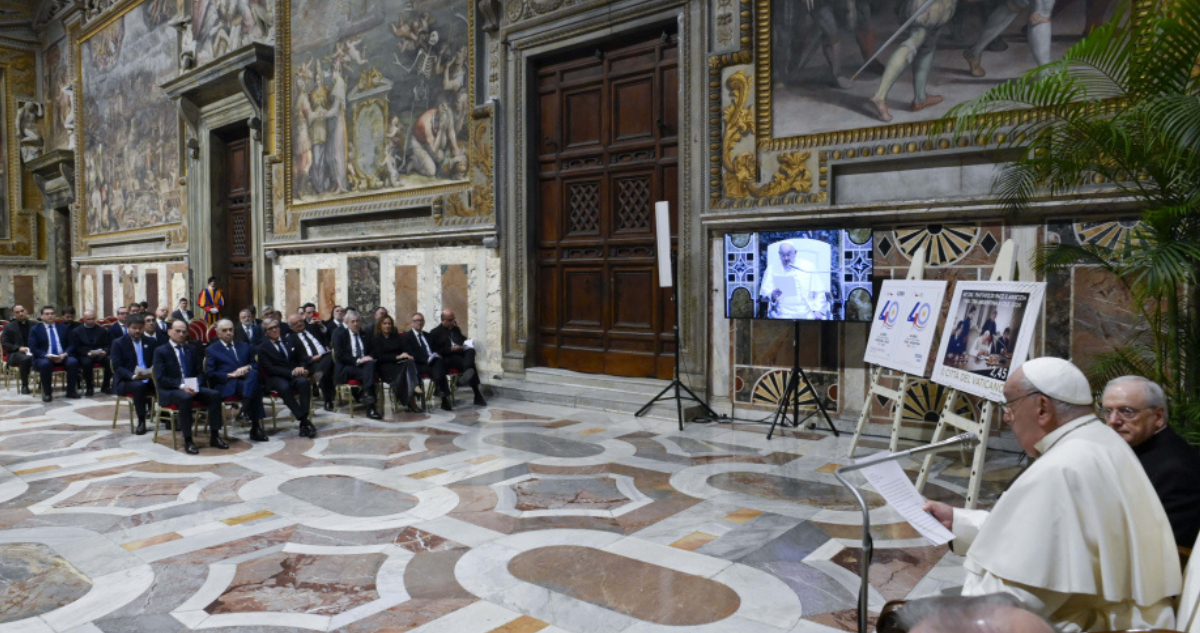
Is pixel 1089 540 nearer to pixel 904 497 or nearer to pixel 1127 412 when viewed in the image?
pixel 904 497

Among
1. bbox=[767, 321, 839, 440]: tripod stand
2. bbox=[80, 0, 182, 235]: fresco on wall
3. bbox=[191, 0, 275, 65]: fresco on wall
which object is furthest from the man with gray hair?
Result: bbox=[80, 0, 182, 235]: fresco on wall

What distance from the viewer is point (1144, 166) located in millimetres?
4336

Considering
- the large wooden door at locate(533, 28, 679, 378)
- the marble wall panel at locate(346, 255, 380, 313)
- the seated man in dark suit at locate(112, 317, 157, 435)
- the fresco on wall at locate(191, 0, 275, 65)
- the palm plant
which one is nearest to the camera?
the palm plant

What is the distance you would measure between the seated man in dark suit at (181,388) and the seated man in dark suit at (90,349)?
4.00 metres

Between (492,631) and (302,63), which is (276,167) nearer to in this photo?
(302,63)

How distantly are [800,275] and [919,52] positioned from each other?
2207 mm

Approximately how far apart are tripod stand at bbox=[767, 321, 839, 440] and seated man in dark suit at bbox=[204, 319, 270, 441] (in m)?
4.84

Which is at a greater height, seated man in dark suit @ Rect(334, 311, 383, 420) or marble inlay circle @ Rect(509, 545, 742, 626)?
seated man in dark suit @ Rect(334, 311, 383, 420)

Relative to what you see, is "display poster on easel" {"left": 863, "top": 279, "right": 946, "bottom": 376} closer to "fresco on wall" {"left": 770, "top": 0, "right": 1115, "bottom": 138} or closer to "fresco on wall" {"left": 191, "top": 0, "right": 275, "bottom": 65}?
"fresco on wall" {"left": 770, "top": 0, "right": 1115, "bottom": 138}

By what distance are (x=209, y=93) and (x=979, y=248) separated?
575 inches

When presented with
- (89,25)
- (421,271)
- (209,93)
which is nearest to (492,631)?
(421,271)

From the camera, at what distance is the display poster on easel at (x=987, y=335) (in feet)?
16.3

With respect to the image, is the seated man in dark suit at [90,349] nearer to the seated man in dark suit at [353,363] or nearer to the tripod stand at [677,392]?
the seated man in dark suit at [353,363]

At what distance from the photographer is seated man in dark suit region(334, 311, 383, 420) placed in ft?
29.2
